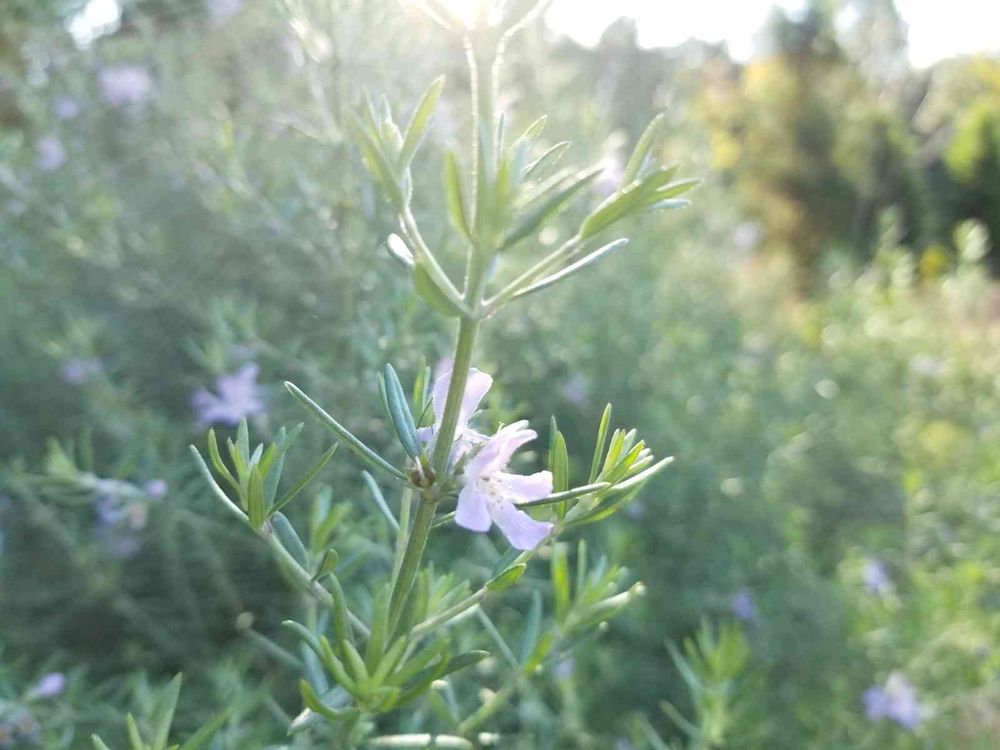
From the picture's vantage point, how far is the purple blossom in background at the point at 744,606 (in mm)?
2580

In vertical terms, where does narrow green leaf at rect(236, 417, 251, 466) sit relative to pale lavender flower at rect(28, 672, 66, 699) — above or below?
above

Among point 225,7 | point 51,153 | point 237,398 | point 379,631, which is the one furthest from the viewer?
point 225,7

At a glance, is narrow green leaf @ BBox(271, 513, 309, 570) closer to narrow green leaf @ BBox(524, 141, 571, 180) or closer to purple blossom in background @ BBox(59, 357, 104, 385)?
narrow green leaf @ BBox(524, 141, 571, 180)

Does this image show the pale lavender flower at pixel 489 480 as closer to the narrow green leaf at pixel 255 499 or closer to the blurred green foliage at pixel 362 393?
the narrow green leaf at pixel 255 499

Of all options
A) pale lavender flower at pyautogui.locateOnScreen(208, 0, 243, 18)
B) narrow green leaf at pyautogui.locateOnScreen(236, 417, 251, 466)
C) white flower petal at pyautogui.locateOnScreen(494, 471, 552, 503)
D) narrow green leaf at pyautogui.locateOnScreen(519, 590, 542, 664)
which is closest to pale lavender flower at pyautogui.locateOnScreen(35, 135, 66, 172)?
pale lavender flower at pyautogui.locateOnScreen(208, 0, 243, 18)

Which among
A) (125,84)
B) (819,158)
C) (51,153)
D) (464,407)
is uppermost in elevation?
(125,84)

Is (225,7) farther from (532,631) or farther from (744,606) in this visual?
(532,631)

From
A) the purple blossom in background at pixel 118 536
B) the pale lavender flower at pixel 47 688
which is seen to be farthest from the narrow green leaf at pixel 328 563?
the purple blossom in background at pixel 118 536

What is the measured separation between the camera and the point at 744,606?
2.59m

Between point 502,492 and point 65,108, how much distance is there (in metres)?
2.99

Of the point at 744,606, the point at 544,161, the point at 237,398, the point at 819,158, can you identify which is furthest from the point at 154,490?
the point at 819,158

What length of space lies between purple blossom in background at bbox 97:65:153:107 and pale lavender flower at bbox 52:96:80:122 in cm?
12

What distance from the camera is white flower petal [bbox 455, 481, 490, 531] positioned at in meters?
0.77

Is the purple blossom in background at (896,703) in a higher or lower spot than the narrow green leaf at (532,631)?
lower
